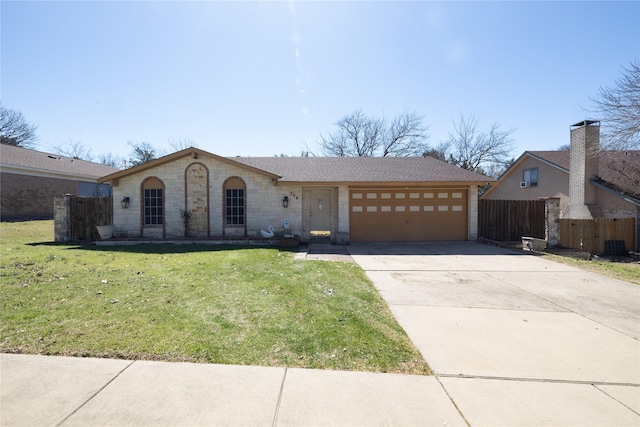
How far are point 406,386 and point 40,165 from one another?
88.0ft

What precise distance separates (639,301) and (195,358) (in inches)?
298

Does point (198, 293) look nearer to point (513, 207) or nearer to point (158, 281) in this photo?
point (158, 281)

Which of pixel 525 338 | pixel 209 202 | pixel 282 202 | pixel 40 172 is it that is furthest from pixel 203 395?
pixel 40 172

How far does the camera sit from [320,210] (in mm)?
14273

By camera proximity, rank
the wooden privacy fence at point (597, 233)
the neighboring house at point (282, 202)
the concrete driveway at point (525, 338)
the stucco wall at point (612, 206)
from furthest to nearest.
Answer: the neighboring house at point (282, 202) → the stucco wall at point (612, 206) → the wooden privacy fence at point (597, 233) → the concrete driveway at point (525, 338)

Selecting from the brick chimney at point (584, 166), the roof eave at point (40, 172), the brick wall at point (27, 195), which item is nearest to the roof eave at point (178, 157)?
the brick wall at point (27, 195)

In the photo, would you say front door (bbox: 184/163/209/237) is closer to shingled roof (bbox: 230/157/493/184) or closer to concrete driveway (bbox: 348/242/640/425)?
shingled roof (bbox: 230/157/493/184)

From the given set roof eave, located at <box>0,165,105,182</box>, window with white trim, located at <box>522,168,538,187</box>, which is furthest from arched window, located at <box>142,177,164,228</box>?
window with white trim, located at <box>522,168,538,187</box>

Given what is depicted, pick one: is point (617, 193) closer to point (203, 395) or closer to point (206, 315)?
point (206, 315)

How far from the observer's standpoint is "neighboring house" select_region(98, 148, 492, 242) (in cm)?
1338

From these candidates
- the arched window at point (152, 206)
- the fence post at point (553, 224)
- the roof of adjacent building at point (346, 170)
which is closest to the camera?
the fence post at point (553, 224)

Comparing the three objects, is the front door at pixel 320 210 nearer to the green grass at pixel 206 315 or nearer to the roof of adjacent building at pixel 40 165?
the green grass at pixel 206 315

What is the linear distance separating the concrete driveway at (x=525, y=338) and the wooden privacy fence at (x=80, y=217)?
1196 centimetres

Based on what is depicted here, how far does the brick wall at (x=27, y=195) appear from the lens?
19312mm
